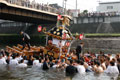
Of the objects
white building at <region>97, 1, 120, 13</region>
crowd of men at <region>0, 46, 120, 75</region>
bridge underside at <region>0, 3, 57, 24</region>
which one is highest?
white building at <region>97, 1, 120, 13</region>

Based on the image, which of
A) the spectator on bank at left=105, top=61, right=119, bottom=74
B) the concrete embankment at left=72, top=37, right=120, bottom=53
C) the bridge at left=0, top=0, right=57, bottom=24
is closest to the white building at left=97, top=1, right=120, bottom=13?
the bridge at left=0, top=0, right=57, bottom=24

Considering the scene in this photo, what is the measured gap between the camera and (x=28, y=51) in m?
22.8

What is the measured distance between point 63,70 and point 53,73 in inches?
61.5

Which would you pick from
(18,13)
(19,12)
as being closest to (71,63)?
(18,13)

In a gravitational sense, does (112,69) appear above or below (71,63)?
below

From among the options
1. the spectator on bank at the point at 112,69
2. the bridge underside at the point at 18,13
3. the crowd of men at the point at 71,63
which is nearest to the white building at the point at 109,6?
the bridge underside at the point at 18,13

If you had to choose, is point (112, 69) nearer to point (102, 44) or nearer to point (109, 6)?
point (102, 44)

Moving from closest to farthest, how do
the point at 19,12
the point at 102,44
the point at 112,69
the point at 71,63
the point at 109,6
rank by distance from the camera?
the point at 71,63 < the point at 112,69 < the point at 19,12 < the point at 102,44 < the point at 109,6

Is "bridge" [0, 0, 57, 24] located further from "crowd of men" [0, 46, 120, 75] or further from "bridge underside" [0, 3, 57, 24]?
"crowd of men" [0, 46, 120, 75]

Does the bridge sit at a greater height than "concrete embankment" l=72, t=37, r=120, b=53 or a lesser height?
greater

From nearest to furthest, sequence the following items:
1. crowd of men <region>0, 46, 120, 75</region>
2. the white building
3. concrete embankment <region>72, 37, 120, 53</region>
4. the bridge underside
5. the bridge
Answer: crowd of men <region>0, 46, 120, 75</region> → the bridge → the bridge underside → concrete embankment <region>72, 37, 120, 53</region> → the white building

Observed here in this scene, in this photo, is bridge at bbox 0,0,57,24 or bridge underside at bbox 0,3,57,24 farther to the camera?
bridge underside at bbox 0,3,57,24

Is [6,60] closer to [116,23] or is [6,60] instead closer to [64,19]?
[64,19]

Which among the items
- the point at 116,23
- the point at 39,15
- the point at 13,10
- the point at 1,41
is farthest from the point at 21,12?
the point at 116,23
